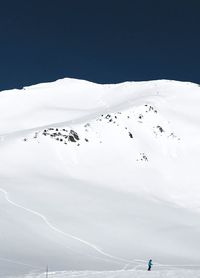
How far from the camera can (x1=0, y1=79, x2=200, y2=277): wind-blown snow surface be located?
30.1 metres

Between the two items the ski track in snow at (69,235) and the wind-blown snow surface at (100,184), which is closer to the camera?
the wind-blown snow surface at (100,184)

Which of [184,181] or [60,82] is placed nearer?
[184,181]

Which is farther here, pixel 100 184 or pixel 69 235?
pixel 100 184

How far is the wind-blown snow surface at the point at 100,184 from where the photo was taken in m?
30.1

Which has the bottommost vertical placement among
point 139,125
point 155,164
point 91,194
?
point 91,194

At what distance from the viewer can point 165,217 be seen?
1847 inches

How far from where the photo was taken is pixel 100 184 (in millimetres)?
56719

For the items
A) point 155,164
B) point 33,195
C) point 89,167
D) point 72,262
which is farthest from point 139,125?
point 72,262

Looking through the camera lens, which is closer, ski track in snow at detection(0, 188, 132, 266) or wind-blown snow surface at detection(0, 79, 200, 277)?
wind-blown snow surface at detection(0, 79, 200, 277)

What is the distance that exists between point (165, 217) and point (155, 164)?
22491mm

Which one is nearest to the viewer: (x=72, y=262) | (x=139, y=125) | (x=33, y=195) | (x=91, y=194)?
(x=72, y=262)

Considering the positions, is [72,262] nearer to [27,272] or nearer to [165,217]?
[27,272]

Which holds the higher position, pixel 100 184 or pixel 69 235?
pixel 100 184

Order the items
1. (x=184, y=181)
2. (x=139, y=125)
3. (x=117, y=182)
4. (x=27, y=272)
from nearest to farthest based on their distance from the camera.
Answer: (x=27, y=272) → (x=117, y=182) → (x=184, y=181) → (x=139, y=125)
